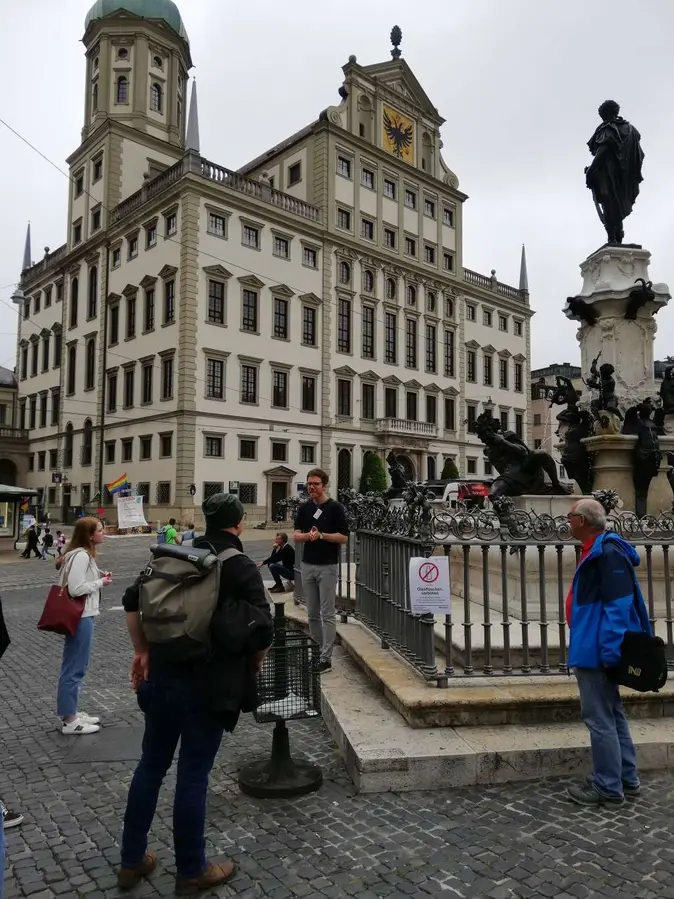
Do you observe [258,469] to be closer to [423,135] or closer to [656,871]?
[423,135]

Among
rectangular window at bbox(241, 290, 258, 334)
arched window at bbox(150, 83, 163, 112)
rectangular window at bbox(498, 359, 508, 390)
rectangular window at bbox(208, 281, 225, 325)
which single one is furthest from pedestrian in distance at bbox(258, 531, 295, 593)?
rectangular window at bbox(498, 359, 508, 390)

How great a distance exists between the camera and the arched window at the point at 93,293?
4525cm

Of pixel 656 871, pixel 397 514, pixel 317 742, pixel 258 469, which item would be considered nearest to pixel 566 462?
pixel 397 514

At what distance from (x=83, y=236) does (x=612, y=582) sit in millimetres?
48913

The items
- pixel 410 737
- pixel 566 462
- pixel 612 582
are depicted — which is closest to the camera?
pixel 612 582

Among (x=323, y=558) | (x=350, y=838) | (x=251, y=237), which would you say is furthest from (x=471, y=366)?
(x=350, y=838)

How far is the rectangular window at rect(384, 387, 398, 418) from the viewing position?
46.8 meters

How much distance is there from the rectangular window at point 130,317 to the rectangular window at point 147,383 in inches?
116

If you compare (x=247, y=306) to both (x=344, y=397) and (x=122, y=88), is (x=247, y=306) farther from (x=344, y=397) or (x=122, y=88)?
(x=122, y=88)

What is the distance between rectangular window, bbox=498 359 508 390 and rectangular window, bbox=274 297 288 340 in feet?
73.1

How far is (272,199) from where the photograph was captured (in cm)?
4047

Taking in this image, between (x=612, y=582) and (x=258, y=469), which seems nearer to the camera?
(x=612, y=582)

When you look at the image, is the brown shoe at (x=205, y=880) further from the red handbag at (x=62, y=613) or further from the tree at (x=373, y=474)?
the tree at (x=373, y=474)

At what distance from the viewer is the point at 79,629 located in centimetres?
571
